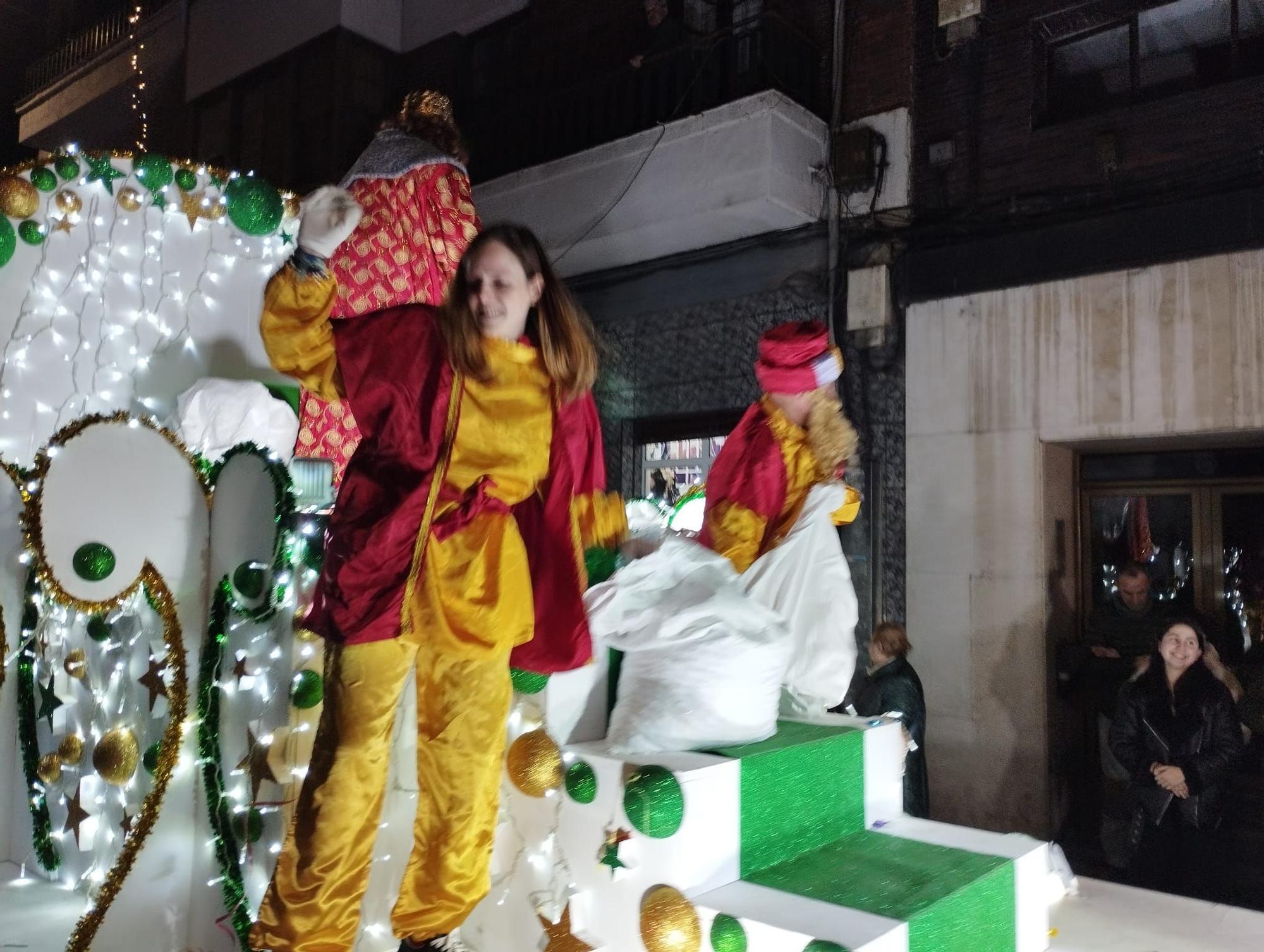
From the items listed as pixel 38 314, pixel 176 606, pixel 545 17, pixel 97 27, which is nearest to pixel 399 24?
pixel 545 17

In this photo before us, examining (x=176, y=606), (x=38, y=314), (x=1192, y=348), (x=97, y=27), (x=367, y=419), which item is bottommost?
(x=176, y=606)

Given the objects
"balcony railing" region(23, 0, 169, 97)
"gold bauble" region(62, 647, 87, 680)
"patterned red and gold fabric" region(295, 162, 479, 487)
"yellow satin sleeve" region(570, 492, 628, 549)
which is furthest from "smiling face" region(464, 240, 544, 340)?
"balcony railing" region(23, 0, 169, 97)

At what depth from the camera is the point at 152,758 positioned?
226 centimetres

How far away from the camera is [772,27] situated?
21.0 feet

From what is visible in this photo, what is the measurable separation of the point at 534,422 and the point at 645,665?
27.1 inches

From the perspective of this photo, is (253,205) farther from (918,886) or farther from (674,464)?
(674,464)

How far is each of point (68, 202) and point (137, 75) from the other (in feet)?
Answer: 33.2

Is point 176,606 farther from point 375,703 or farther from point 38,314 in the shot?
point 38,314

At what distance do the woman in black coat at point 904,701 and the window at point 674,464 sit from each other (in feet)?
8.75

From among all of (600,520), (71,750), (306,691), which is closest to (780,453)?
(600,520)

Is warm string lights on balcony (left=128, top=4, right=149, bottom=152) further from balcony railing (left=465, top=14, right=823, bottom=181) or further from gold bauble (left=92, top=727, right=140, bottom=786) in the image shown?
gold bauble (left=92, top=727, right=140, bottom=786)

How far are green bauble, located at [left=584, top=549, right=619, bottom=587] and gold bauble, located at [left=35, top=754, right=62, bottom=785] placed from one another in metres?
1.53

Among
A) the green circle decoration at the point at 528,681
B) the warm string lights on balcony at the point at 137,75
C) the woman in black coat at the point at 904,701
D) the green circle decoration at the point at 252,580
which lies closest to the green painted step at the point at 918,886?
the green circle decoration at the point at 528,681

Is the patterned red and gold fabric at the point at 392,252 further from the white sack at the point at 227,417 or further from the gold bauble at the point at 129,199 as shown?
the gold bauble at the point at 129,199
